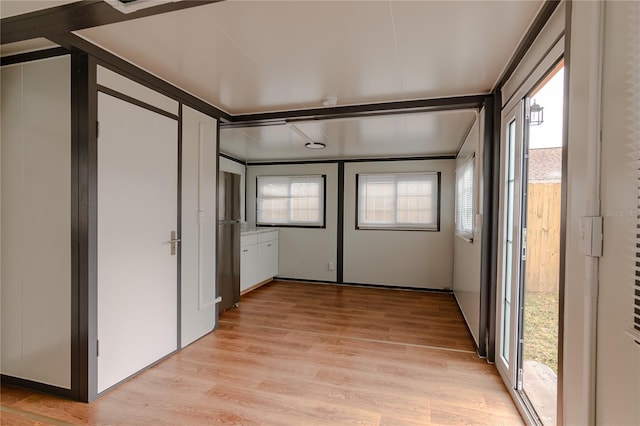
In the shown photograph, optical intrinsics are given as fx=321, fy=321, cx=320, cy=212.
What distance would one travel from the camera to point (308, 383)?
7.50ft

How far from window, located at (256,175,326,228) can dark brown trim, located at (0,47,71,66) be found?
3930 millimetres

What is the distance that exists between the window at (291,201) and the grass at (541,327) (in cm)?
381

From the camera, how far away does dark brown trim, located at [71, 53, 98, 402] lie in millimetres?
1973

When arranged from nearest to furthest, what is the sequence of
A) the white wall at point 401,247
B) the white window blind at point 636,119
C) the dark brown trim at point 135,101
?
the white window blind at point 636,119
the dark brown trim at point 135,101
the white wall at point 401,247

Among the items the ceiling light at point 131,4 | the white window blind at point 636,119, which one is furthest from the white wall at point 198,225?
the white window blind at point 636,119

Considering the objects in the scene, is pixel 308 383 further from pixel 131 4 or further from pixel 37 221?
pixel 131 4

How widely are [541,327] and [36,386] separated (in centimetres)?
338

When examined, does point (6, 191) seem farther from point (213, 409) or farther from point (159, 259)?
point (213, 409)

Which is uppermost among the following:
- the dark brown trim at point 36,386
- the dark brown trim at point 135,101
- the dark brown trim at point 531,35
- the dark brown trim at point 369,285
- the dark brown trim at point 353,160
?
the dark brown trim at point 531,35

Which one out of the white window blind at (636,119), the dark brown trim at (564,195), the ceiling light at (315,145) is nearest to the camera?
the white window blind at (636,119)

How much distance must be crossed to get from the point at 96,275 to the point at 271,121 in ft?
6.67

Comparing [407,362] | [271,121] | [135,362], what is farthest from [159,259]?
[407,362]

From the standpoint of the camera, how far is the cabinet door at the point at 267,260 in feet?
16.8

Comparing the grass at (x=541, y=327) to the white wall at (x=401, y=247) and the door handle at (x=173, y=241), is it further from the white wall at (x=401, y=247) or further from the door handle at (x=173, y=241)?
the white wall at (x=401, y=247)
